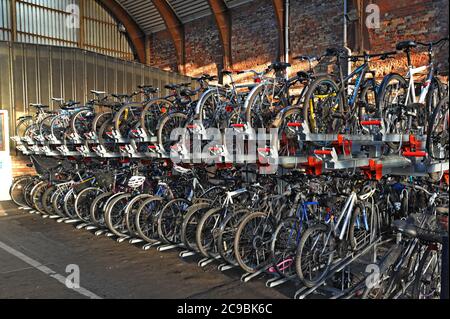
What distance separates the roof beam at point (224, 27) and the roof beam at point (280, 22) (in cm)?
203

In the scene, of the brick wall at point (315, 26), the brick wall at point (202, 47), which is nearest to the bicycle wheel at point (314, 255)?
the brick wall at point (315, 26)


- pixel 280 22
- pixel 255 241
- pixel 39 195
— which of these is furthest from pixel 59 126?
pixel 280 22

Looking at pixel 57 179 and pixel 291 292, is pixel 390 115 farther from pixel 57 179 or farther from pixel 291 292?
pixel 57 179

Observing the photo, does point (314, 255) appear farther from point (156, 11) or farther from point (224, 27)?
point (156, 11)

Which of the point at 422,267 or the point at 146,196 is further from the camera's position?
the point at 146,196

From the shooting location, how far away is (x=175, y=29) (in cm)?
1454

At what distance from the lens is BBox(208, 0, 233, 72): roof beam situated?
12.8m

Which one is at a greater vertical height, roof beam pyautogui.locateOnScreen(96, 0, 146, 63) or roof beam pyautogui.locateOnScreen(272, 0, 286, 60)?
roof beam pyautogui.locateOnScreen(96, 0, 146, 63)

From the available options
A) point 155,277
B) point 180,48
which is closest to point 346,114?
point 155,277

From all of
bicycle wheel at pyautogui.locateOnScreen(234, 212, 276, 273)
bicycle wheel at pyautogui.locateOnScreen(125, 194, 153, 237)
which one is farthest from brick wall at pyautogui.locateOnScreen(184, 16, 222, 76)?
bicycle wheel at pyautogui.locateOnScreen(234, 212, 276, 273)

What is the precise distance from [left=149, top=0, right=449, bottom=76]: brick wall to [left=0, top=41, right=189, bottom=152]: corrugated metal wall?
11.2ft

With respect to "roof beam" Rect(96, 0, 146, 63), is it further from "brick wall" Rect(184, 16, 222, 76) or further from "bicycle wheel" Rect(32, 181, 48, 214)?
"bicycle wheel" Rect(32, 181, 48, 214)

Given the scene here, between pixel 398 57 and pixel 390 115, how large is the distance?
5.44m

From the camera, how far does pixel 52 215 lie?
7469mm
